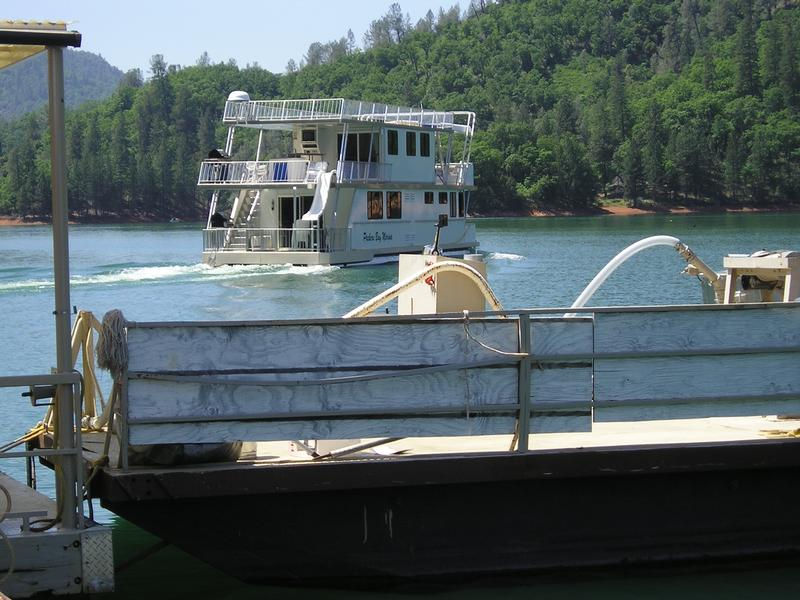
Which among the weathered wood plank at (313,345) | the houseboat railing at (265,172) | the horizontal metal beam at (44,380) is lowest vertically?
the horizontal metal beam at (44,380)

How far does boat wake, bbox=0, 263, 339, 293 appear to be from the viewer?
1489 inches

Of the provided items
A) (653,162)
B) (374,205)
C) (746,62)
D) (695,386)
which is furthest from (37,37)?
(746,62)

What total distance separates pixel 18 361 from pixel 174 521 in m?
17.6

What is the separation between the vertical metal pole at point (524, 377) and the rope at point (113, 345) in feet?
6.99

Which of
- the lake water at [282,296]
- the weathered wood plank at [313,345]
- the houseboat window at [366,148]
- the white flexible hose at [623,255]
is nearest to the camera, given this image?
the weathered wood plank at [313,345]

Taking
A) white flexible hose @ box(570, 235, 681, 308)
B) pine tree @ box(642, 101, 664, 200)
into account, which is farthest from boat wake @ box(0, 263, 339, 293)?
pine tree @ box(642, 101, 664, 200)

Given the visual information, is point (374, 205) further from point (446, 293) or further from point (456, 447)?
point (456, 447)

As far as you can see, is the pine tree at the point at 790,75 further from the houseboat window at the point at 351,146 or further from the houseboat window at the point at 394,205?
the houseboat window at the point at 351,146

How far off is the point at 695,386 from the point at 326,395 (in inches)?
83.6

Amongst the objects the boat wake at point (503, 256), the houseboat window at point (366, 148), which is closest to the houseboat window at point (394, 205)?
the houseboat window at point (366, 148)

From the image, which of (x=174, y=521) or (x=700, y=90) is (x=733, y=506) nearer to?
(x=174, y=521)

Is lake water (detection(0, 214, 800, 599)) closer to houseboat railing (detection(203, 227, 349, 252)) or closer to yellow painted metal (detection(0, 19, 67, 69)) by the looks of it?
houseboat railing (detection(203, 227, 349, 252))

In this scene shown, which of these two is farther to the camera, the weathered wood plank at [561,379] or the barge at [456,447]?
the weathered wood plank at [561,379]

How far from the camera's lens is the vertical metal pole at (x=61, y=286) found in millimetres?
6219
